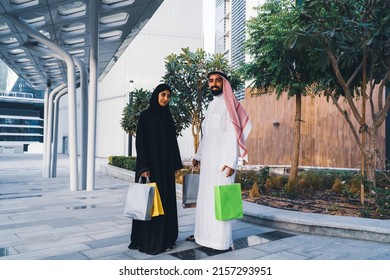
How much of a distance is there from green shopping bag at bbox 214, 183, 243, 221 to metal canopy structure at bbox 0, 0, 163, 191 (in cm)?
606

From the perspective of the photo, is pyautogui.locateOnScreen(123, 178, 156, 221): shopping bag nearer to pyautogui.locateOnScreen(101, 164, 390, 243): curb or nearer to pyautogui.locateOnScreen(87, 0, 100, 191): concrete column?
pyautogui.locateOnScreen(101, 164, 390, 243): curb

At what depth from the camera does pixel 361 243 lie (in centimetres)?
457

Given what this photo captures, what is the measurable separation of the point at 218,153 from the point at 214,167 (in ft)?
0.57

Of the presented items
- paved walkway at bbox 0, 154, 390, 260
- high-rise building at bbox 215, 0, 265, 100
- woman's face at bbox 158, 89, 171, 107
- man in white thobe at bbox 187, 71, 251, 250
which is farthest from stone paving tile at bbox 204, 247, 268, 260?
high-rise building at bbox 215, 0, 265, 100

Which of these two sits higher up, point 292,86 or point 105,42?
point 105,42

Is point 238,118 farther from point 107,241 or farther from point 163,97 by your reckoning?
point 107,241

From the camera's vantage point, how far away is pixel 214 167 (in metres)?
4.24

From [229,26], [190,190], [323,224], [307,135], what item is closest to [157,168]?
[190,190]

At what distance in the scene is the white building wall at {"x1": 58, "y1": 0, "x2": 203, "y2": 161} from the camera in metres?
37.0

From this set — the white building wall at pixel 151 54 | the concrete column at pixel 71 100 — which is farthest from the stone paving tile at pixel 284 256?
the white building wall at pixel 151 54

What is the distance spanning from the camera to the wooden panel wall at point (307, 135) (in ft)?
53.8

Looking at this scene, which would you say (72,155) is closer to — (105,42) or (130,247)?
(105,42)

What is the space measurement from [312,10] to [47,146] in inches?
432

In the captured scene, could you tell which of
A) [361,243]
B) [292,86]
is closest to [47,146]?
[292,86]
